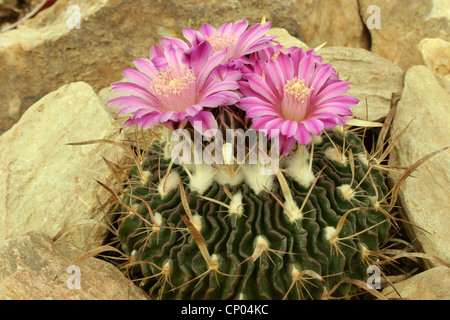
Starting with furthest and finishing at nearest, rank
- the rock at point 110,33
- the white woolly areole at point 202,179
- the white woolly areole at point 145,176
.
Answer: the rock at point 110,33, the white woolly areole at point 145,176, the white woolly areole at point 202,179

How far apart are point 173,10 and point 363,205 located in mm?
1797

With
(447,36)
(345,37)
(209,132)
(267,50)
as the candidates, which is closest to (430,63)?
(447,36)

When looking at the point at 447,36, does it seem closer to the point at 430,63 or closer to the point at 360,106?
the point at 430,63

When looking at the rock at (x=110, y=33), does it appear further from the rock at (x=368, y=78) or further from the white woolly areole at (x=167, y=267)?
the white woolly areole at (x=167, y=267)

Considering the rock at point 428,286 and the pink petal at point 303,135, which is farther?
the rock at point 428,286

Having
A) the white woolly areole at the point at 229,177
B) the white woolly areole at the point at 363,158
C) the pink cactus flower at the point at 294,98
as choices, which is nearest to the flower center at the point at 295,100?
the pink cactus flower at the point at 294,98

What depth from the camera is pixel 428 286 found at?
1.54m

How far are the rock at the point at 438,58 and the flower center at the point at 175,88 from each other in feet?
5.04

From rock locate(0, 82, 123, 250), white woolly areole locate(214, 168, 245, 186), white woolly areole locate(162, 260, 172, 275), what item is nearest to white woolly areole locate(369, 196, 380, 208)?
white woolly areole locate(214, 168, 245, 186)

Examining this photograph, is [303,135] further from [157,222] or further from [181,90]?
[157,222]

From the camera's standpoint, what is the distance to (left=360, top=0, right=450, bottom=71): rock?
A: 2.72 meters

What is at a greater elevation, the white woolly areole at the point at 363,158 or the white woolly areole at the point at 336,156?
the white woolly areole at the point at 336,156

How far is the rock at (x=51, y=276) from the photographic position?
141cm

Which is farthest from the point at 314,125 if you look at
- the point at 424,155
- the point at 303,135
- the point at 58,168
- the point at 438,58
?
the point at 438,58
